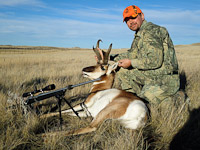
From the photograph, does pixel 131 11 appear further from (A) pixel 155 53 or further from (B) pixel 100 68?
(B) pixel 100 68

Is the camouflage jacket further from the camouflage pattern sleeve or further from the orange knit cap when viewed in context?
the orange knit cap

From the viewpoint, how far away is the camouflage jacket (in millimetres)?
3709

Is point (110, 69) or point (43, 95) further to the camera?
point (110, 69)

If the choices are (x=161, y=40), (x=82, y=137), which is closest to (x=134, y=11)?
(x=161, y=40)

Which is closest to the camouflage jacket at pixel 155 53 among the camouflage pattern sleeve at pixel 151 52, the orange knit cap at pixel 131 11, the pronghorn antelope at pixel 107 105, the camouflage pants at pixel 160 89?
the camouflage pattern sleeve at pixel 151 52

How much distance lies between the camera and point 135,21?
415cm

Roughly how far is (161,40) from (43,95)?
9.01 feet

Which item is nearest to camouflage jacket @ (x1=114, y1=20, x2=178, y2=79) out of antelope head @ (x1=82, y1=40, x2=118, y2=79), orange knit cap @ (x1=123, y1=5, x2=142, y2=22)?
orange knit cap @ (x1=123, y1=5, x2=142, y2=22)

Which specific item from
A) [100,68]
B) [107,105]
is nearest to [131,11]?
[100,68]

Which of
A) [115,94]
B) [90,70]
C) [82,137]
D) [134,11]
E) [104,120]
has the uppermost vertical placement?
[134,11]

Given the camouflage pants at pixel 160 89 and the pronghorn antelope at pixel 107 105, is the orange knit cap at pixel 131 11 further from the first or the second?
the camouflage pants at pixel 160 89

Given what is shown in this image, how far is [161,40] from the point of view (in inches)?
153

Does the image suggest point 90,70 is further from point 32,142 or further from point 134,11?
point 32,142

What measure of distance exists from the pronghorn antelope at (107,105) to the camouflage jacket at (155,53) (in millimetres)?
760
